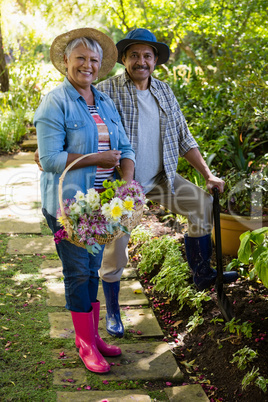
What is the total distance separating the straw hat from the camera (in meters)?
2.29

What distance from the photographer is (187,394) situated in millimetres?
2234

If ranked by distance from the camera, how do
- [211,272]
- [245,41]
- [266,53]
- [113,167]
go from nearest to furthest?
1. [113,167]
2. [211,272]
3. [266,53]
4. [245,41]

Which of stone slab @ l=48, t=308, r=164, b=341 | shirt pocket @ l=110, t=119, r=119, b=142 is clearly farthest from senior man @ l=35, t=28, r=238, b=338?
shirt pocket @ l=110, t=119, r=119, b=142

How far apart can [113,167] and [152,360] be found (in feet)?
3.41

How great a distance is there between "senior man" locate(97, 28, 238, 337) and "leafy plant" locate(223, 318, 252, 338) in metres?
0.41

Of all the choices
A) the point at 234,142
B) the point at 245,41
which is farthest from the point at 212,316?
the point at 245,41

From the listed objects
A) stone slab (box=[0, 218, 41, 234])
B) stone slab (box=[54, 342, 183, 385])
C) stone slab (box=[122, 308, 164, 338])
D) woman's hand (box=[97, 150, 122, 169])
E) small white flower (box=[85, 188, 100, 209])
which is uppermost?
woman's hand (box=[97, 150, 122, 169])

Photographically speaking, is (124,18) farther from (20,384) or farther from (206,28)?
(20,384)

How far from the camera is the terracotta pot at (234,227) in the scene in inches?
140

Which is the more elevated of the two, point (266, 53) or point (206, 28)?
point (206, 28)

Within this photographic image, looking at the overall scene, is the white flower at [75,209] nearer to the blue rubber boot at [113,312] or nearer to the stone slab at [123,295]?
the blue rubber boot at [113,312]

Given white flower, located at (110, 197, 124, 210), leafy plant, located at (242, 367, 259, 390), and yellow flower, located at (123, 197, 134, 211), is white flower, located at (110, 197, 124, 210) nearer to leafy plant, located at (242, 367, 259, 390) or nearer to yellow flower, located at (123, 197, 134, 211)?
yellow flower, located at (123, 197, 134, 211)

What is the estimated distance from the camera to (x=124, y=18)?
25.7 feet

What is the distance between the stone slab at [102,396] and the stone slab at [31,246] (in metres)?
1.85
